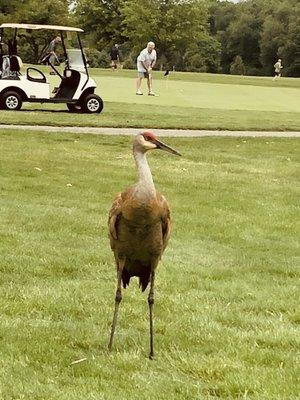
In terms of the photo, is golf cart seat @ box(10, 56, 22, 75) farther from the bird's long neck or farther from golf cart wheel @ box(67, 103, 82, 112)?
the bird's long neck

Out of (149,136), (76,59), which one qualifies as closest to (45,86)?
(76,59)

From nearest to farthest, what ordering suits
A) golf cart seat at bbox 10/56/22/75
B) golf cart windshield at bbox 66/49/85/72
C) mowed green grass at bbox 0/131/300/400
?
mowed green grass at bbox 0/131/300/400 → golf cart seat at bbox 10/56/22/75 → golf cart windshield at bbox 66/49/85/72

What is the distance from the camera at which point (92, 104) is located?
69.3 feet

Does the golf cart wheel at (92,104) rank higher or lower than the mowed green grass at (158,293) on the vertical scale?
lower

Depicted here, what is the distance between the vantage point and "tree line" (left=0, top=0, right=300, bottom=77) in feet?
298

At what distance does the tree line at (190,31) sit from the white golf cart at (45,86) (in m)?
51.8

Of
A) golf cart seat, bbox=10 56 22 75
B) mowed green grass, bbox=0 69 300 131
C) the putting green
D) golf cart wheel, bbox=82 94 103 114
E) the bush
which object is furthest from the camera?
the bush

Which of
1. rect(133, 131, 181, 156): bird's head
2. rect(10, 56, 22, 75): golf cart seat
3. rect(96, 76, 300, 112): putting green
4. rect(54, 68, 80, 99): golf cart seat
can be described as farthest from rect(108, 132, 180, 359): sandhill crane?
rect(96, 76, 300, 112): putting green

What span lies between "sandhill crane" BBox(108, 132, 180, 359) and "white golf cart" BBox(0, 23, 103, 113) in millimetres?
15557

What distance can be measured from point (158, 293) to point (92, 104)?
585 inches

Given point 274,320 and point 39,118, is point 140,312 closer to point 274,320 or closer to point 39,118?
point 274,320

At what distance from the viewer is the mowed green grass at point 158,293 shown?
193 inches

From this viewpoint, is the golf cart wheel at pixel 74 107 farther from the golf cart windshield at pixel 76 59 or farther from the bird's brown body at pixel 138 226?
the bird's brown body at pixel 138 226

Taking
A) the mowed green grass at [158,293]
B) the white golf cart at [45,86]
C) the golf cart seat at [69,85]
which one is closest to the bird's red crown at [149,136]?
the mowed green grass at [158,293]
